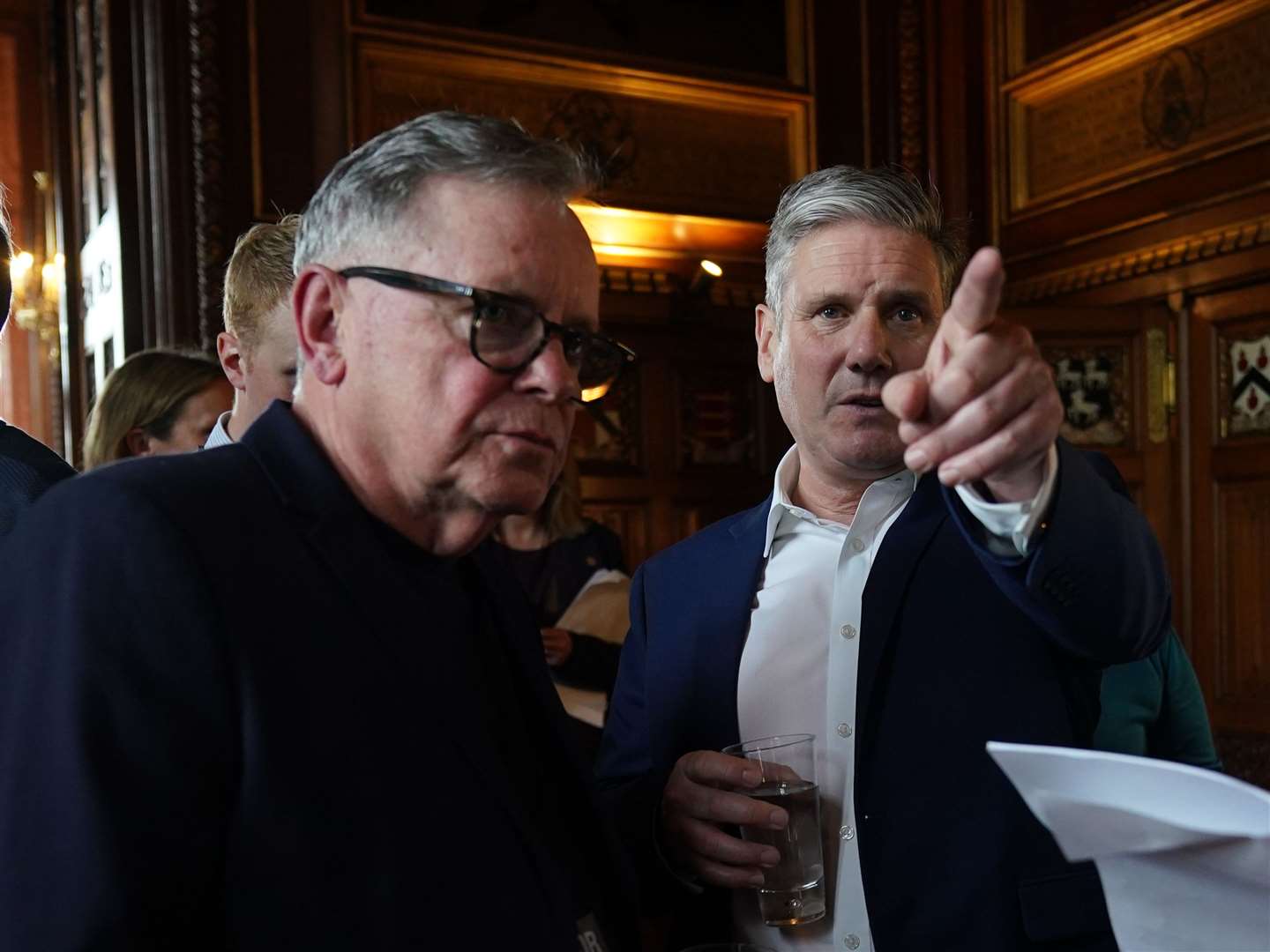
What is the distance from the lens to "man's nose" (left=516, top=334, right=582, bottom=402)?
1.18 meters

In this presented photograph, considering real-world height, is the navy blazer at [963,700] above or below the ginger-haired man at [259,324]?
below

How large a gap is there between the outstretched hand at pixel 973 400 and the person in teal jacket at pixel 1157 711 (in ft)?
2.80

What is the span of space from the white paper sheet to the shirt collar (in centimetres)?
82

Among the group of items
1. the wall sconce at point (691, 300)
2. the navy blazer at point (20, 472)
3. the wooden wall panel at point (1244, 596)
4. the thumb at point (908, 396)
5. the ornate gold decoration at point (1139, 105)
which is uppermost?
the ornate gold decoration at point (1139, 105)

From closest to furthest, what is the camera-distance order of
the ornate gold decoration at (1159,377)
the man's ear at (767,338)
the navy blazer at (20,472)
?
1. the navy blazer at (20,472)
2. the man's ear at (767,338)
3. the ornate gold decoration at (1159,377)

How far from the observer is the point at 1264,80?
491cm

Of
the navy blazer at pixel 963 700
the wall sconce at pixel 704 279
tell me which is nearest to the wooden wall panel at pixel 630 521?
the wall sconce at pixel 704 279

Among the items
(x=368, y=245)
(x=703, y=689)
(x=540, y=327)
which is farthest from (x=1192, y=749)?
(x=368, y=245)

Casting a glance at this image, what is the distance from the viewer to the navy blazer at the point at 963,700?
1.35 meters

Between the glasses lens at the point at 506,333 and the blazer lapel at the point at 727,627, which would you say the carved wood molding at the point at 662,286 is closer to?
the blazer lapel at the point at 727,627

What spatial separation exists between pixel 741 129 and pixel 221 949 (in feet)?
18.2

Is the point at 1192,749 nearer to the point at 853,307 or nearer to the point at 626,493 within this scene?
the point at 853,307

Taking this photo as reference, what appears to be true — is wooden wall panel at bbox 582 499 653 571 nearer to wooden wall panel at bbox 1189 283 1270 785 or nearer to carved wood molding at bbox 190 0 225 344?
carved wood molding at bbox 190 0 225 344

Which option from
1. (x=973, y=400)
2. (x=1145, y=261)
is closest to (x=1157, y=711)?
(x=973, y=400)
